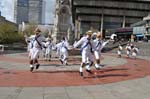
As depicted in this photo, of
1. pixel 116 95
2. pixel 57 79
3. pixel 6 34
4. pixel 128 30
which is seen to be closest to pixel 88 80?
pixel 57 79

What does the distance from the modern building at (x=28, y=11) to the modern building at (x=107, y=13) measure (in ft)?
173

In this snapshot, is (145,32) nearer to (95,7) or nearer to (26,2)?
(95,7)

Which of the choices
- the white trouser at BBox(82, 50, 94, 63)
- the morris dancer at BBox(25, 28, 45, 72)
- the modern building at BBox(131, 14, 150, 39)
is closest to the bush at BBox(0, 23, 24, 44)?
the modern building at BBox(131, 14, 150, 39)

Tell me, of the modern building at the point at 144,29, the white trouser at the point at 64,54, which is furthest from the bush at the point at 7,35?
the white trouser at the point at 64,54

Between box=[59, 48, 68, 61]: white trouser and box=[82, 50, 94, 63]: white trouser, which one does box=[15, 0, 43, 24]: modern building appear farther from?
box=[82, 50, 94, 63]: white trouser

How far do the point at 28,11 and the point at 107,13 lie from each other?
65.4 meters

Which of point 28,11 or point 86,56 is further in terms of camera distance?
point 28,11

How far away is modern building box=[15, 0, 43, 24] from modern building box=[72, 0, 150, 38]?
52.7 metres

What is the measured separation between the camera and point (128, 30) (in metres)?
111

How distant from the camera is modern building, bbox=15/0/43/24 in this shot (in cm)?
17905

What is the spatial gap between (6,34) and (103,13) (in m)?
44.9

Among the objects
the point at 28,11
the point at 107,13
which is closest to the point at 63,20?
the point at 107,13

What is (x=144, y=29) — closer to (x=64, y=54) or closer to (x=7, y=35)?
(x=7, y=35)

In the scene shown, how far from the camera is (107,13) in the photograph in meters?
131
